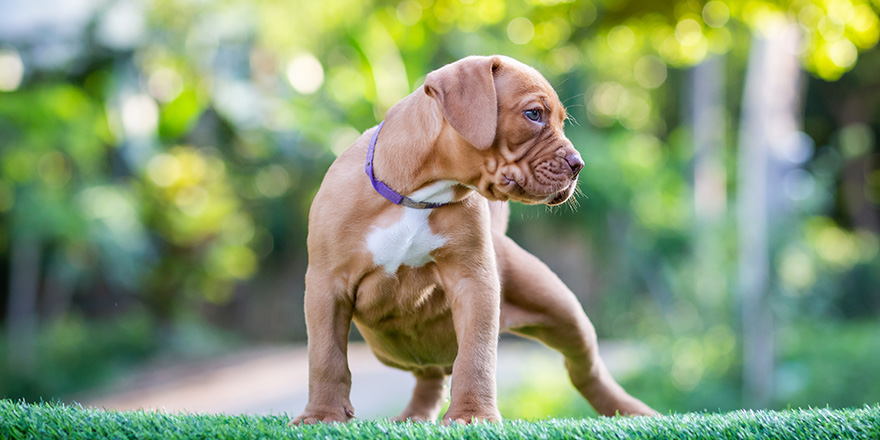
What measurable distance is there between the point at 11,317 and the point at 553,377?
966 cm

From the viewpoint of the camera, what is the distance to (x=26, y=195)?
13.8 meters

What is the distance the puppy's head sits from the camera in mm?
2889

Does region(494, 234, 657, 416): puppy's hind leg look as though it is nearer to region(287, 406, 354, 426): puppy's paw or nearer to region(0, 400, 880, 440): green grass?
region(0, 400, 880, 440): green grass

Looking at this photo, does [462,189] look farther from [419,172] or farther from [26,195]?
[26,195]

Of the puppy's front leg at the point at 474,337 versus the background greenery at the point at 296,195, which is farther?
the background greenery at the point at 296,195

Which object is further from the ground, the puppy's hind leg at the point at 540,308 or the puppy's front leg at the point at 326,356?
the puppy's hind leg at the point at 540,308

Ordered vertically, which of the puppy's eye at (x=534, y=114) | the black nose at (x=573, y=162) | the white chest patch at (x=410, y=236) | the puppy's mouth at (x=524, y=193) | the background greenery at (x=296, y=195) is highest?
the background greenery at (x=296, y=195)

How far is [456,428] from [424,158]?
3.30ft

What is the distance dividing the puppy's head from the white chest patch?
0.18 metres

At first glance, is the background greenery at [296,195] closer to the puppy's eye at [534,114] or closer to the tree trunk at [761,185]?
the tree trunk at [761,185]

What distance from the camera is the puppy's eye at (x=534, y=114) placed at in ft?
9.90

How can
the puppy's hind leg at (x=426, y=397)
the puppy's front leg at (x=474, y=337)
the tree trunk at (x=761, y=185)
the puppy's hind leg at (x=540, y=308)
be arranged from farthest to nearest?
the tree trunk at (x=761, y=185)
the puppy's hind leg at (x=426, y=397)
the puppy's hind leg at (x=540, y=308)
the puppy's front leg at (x=474, y=337)

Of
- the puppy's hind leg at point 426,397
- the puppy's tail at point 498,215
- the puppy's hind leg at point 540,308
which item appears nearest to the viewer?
the puppy's hind leg at point 540,308

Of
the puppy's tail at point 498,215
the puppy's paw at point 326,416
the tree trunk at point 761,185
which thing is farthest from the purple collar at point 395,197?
the tree trunk at point 761,185
